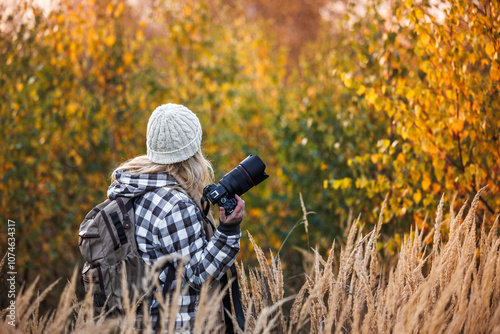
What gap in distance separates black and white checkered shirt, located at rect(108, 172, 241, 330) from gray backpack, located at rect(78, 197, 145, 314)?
5 centimetres

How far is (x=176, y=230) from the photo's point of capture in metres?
1.66

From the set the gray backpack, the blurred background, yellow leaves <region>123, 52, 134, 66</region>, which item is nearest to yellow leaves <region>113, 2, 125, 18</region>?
the blurred background

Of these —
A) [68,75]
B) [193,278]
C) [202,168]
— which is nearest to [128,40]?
[68,75]

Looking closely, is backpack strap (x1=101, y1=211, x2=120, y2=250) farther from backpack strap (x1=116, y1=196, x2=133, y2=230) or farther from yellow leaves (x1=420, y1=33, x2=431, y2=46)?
yellow leaves (x1=420, y1=33, x2=431, y2=46)

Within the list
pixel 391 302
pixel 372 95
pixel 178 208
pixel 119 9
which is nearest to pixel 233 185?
pixel 178 208

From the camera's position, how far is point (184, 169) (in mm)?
1870

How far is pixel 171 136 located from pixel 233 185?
0.32m

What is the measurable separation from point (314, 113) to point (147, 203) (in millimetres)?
2855

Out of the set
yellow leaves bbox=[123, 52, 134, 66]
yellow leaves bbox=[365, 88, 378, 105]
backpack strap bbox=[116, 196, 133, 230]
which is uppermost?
yellow leaves bbox=[123, 52, 134, 66]

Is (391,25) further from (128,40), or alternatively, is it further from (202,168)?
(128,40)

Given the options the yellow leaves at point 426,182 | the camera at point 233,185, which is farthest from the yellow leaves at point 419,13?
the camera at point 233,185

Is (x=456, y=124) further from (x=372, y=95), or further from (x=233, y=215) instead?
(x=233, y=215)

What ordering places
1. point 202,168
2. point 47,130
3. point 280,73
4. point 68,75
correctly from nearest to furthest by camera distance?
point 202,168 < point 47,130 < point 68,75 < point 280,73

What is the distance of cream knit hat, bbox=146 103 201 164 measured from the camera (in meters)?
1.78
